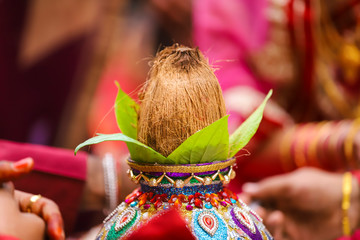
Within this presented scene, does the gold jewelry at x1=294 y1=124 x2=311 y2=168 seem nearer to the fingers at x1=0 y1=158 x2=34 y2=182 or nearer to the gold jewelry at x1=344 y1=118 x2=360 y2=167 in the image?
the gold jewelry at x1=344 y1=118 x2=360 y2=167

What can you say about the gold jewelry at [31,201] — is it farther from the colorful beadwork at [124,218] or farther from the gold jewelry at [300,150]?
the gold jewelry at [300,150]

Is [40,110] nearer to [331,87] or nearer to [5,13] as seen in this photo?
[5,13]

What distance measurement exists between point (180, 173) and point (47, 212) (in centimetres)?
12

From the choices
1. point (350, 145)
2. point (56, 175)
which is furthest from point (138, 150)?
point (350, 145)

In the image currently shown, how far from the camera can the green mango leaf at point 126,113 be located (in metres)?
0.39

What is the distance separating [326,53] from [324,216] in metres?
0.56

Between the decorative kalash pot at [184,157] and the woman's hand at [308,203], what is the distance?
23cm

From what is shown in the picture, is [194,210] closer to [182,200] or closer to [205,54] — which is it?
[182,200]

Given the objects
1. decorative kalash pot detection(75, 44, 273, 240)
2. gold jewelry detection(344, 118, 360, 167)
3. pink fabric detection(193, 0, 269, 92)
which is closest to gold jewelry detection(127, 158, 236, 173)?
decorative kalash pot detection(75, 44, 273, 240)

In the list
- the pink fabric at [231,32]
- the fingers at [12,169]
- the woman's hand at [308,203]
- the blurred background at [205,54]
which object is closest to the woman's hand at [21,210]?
the fingers at [12,169]

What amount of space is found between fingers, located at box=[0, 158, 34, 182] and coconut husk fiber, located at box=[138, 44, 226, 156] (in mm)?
101

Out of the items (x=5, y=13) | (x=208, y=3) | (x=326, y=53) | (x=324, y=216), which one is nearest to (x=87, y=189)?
(x=324, y=216)

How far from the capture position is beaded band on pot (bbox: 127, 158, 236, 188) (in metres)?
0.33

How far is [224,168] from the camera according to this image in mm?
358
